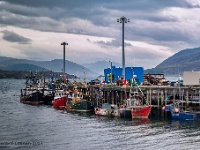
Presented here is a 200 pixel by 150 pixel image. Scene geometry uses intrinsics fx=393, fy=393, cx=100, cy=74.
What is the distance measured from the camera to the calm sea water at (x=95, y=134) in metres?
48.6

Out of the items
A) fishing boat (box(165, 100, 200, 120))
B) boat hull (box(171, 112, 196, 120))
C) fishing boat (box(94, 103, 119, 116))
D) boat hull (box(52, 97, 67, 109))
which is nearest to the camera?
boat hull (box(171, 112, 196, 120))

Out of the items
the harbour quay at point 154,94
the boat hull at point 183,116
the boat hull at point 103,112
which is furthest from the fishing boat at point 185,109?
the boat hull at point 103,112

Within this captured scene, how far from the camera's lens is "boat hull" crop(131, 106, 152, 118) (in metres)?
72.3

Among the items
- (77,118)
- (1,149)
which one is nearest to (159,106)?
(77,118)

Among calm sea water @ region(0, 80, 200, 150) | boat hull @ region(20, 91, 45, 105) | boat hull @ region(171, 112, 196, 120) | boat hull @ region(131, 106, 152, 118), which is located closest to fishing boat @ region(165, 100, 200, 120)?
boat hull @ region(171, 112, 196, 120)

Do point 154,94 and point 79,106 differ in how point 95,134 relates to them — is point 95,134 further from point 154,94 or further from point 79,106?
point 79,106

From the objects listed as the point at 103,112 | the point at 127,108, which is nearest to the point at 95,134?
the point at 127,108

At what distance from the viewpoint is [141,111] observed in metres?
72.5

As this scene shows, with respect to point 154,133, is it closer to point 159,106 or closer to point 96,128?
point 96,128

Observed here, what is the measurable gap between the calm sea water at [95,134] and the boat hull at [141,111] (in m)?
2.76

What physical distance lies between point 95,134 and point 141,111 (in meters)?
17.7

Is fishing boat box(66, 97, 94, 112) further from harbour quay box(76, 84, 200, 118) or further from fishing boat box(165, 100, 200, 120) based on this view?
fishing boat box(165, 100, 200, 120)

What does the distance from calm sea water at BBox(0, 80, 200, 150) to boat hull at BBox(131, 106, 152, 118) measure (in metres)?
2.76

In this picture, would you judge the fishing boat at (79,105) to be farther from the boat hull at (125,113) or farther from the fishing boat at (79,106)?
Result: the boat hull at (125,113)
